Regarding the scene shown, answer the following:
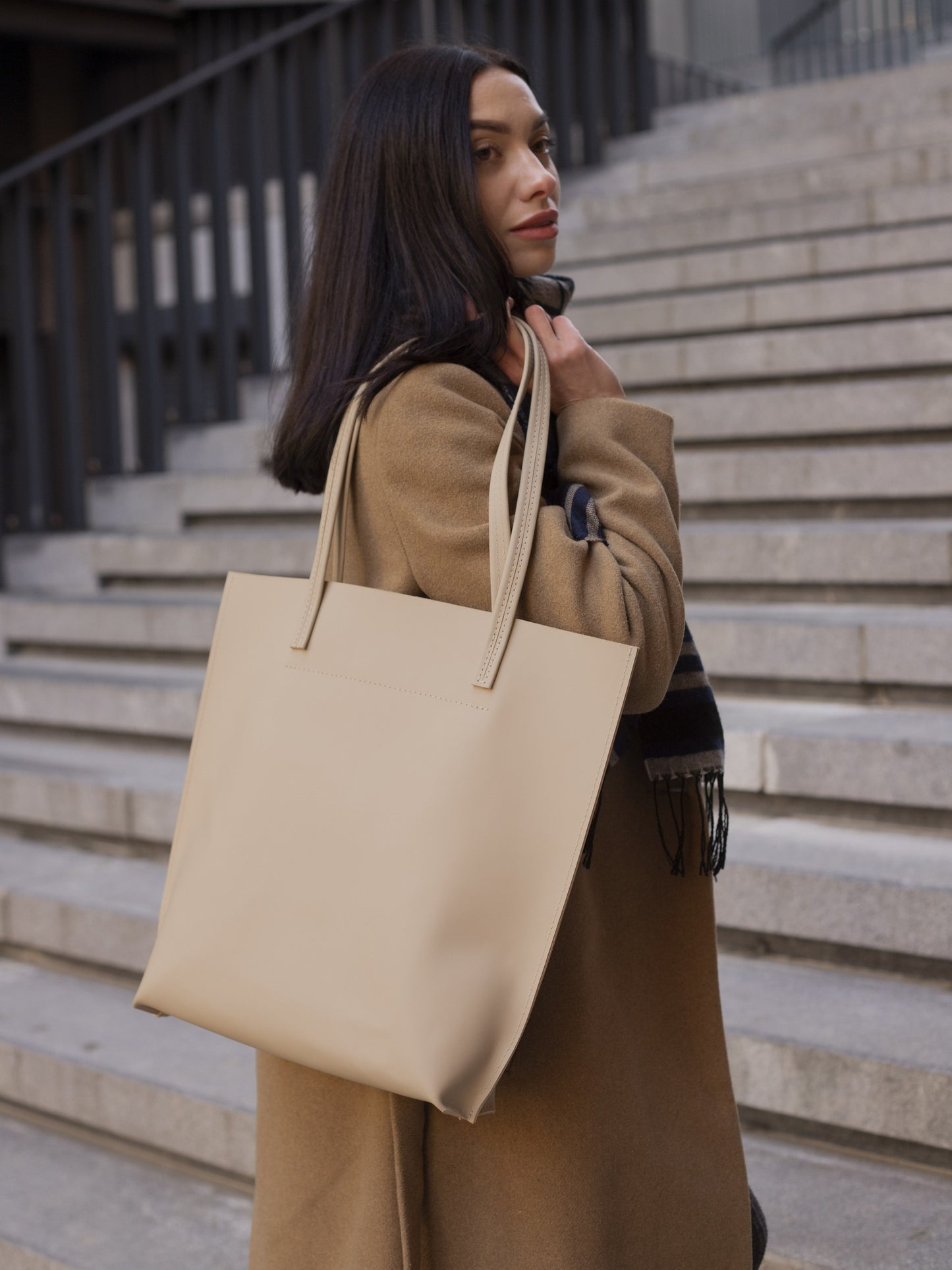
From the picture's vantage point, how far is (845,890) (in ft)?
8.17

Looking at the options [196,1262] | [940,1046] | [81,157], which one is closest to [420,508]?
Answer: [940,1046]

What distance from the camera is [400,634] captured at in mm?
1316

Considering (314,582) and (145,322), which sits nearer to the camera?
(314,582)

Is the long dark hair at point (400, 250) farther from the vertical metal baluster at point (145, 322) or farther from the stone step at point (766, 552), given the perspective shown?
the vertical metal baluster at point (145, 322)

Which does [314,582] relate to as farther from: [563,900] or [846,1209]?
[846,1209]

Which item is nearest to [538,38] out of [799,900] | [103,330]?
[103,330]

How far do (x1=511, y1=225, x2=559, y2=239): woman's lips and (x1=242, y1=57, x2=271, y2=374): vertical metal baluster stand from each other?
444 centimetres

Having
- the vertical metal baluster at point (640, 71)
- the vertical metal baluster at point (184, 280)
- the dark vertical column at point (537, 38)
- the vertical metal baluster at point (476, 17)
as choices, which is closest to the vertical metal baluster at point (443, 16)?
the vertical metal baluster at point (476, 17)

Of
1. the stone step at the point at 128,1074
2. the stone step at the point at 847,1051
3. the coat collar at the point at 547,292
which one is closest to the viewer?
the coat collar at the point at 547,292

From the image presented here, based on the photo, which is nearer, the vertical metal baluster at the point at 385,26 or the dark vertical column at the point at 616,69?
the vertical metal baluster at the point at 385,26

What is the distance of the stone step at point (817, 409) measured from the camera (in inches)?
150

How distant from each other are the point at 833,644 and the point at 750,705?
0.23 meters

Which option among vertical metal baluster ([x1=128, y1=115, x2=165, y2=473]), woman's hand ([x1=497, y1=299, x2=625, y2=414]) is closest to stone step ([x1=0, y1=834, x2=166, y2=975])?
woman's hand ([x1=497, y1=299, x2=625, y2=414])

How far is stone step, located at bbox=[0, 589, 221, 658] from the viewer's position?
4.29 metres
